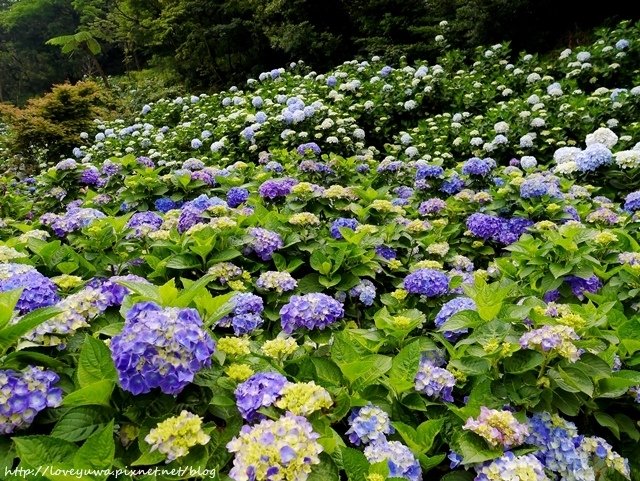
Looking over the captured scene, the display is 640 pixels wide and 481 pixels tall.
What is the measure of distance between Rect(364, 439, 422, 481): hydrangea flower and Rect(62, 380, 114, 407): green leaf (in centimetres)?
56

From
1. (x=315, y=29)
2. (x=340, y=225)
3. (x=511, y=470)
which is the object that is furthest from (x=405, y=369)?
(x=315, y=29)

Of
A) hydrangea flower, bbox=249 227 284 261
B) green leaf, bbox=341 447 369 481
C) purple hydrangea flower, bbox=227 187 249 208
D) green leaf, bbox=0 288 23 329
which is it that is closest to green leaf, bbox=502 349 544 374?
green leaf, bbox=341 447 369 481

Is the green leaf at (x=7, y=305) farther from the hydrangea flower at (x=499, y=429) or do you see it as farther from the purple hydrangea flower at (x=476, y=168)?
the purple hydrangea flower at (x=476, y=168)

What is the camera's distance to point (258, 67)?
12.7m

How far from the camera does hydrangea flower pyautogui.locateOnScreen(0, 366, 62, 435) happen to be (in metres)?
0.98

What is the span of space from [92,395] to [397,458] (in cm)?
64

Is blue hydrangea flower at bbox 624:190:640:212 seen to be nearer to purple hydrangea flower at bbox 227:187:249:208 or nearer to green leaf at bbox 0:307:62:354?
purple hydrangea flower at bbox 227:187:249:208

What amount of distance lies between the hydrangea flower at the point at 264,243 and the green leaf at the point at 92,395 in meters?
1.07

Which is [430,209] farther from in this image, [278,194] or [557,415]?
[557,415]

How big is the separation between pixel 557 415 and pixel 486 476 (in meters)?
0.35

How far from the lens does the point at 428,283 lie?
6.02 feet

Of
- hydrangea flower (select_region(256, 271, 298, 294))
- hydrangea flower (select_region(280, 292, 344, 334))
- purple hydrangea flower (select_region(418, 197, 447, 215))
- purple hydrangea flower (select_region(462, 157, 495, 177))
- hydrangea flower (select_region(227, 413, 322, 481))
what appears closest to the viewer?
hydrangea flower (select_region(227, 413, 322, 481))

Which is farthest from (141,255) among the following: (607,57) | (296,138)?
(607,57)

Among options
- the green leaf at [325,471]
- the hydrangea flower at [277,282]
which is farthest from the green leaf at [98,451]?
the hydrangea flower at [277,282]
